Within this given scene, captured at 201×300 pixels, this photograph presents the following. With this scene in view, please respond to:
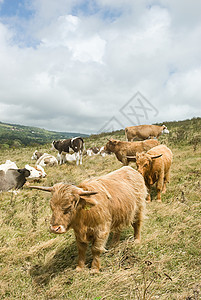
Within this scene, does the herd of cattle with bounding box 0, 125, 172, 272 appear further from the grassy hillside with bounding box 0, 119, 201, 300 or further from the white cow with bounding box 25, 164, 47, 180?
the white cow with bounding box 25, 164, 47, 180

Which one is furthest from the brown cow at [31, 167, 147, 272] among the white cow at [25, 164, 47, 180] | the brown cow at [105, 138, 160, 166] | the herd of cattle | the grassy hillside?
the brown cow at [105, 138, 160, 166]

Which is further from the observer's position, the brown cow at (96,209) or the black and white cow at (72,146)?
the black and white cow at (72,146)

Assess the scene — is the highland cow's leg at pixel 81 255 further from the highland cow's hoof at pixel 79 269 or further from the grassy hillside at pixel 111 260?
the grassy hillside at pixel 111 260

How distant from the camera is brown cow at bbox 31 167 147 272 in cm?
276

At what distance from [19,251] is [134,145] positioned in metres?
8.20

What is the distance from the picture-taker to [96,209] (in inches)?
120

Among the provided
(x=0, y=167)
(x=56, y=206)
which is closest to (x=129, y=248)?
(x=56, y=206)

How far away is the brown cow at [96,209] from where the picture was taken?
109 inches

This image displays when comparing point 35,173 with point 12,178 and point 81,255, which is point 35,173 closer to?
point 12,178

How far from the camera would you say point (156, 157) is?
20.1 feet

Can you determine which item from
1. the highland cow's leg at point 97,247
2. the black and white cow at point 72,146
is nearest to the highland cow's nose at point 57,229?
the highland cow's leg at point 97,247

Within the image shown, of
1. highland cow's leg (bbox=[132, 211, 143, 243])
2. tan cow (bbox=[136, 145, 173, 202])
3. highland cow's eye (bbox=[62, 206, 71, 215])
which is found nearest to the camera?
highland cow's eye (bbox=[62, 206, 71, 215])

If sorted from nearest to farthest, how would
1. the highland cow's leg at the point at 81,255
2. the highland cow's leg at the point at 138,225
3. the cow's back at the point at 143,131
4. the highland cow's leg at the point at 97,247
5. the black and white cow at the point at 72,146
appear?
the highland cow's leg at the point at 97,247, the highland cow's leg at the point at 81,255, the highland cow's leg at the point at 138,225, the black and white cow at the point at 72,146, the cow's back at the point at 143,131

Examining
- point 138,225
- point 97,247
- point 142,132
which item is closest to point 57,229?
point 97,247
